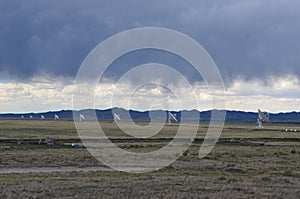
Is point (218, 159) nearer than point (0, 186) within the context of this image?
No

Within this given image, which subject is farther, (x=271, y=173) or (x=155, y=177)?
(x=271, y=173)

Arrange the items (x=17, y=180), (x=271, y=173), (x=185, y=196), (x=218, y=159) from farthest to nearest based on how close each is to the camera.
Result: (x=218, y=159) → (x=271, y=173) → (x=17, y=180) → (x=185, y=196)

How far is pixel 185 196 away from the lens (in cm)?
2794

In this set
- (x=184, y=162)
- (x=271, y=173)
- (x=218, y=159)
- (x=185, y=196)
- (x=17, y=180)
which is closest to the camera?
(x=185, y=196)

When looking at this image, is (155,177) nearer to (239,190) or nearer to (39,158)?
(239,190)

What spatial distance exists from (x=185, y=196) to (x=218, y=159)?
1012 inches

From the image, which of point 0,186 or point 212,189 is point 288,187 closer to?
point 212,189

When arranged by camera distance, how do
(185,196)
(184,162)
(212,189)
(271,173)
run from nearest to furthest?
(185,196), (212,189), (271,173), (184,162)

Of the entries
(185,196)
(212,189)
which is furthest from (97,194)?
(212,189)

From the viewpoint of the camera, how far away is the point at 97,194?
2814 cm

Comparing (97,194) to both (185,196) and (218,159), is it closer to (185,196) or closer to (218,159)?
(185,196)

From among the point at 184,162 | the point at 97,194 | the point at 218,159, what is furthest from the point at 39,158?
the point at 97,194

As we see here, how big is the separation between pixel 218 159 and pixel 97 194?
26.7 m

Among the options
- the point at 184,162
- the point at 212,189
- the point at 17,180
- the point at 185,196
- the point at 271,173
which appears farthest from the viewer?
the point at 184,162
